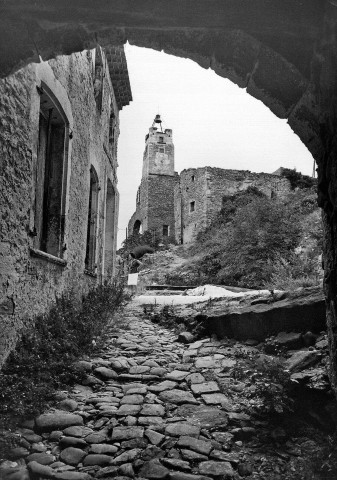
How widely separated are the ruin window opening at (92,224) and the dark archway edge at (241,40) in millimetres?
5884

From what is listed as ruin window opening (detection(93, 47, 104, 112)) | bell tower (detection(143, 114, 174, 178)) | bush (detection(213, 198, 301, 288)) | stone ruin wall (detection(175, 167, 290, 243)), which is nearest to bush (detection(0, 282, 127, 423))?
ruin window opening (detection(93, 47, 104, 112))

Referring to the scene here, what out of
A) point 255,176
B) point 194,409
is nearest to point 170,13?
point 194,409

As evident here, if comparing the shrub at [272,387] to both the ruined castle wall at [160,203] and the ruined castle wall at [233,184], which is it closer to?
the ruined castle wall at [233,184]

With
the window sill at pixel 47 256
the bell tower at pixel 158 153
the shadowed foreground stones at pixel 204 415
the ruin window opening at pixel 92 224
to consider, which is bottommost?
the shadowed foreground stones at pixel 204 415

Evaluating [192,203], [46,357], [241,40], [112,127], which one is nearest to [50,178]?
[46,357]

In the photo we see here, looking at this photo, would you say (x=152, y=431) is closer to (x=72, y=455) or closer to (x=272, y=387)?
(x=72, y=455)

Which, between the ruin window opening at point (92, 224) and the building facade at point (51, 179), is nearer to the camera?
the building facade at point (51, 179)

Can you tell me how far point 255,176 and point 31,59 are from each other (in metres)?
24.9

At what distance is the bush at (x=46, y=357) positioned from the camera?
10.3 ft

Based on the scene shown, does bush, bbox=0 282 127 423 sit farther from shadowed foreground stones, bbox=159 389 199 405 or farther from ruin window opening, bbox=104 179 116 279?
ruin window opening, bbox=104 179 116 279

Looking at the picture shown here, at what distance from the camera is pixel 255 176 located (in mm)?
26031

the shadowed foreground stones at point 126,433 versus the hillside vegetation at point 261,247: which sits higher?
the hillside vegetation at point 261,247

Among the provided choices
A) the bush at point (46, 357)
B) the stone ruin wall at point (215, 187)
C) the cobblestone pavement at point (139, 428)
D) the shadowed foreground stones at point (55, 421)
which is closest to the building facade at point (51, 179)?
the bush at point (46, 357)

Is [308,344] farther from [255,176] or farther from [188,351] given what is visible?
[255,176]
